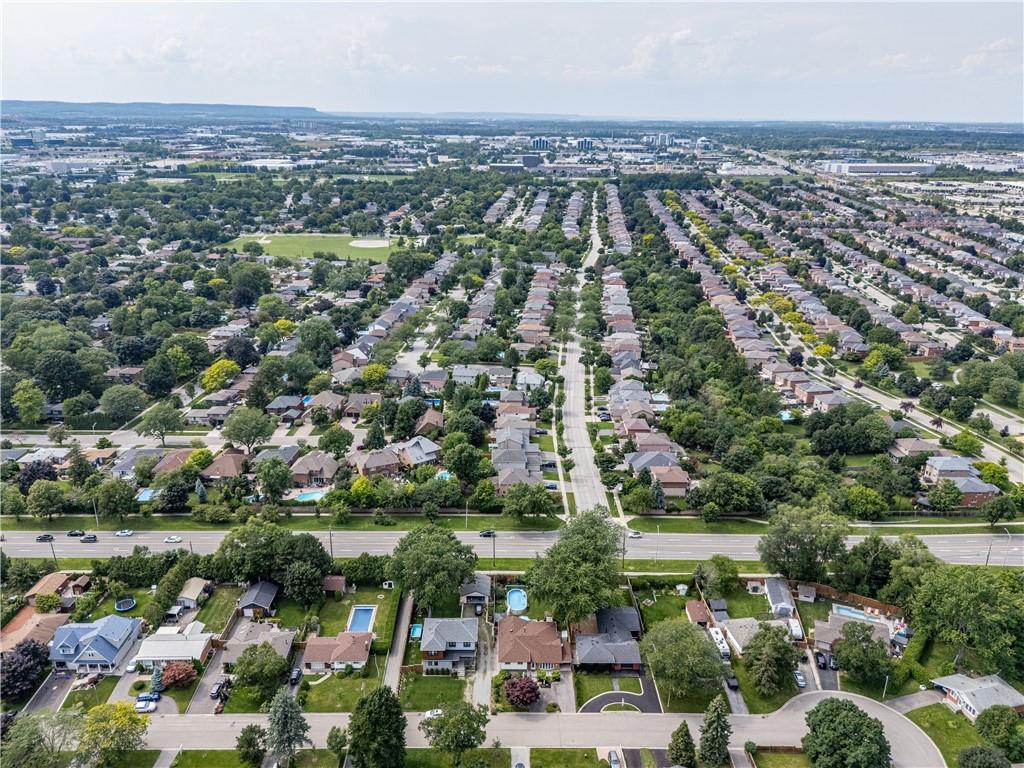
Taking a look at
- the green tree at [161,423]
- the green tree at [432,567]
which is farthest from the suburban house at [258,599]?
the green tree at [161,423]

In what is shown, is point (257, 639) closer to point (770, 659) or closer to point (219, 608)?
point (219, 608)

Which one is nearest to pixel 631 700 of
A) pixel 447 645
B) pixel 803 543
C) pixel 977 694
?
pixel 447 645

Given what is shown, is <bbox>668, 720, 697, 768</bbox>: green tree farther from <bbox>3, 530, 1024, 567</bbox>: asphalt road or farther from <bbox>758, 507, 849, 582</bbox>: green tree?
<bbox>3, 530, 1024, 567</bbox>: asphalt road

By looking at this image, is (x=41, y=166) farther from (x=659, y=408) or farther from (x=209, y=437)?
(x=659, y=408)

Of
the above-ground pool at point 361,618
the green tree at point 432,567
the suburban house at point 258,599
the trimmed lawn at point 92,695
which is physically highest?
the green tree at point 432,567

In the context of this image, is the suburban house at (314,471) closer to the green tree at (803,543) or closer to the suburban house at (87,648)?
the suburban house at (87,648)

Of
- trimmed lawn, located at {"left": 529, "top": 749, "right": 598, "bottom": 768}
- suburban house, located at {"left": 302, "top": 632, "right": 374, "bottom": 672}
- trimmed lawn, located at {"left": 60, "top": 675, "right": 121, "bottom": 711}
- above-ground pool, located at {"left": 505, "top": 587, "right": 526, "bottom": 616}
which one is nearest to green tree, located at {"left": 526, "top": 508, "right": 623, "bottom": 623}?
above-ground pool, located at {"left": 505, "top": 587, "right": 526, "bottom": 616}
